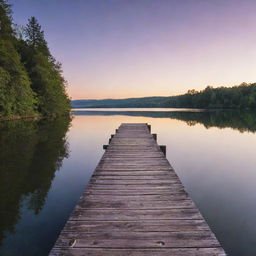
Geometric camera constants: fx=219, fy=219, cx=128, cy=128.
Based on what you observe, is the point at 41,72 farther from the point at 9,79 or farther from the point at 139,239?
the point at 139,239

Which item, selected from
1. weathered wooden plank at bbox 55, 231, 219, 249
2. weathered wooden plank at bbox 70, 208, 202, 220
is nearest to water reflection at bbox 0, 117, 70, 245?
weathered wooden plank at bbox 70, 208, 202, 220

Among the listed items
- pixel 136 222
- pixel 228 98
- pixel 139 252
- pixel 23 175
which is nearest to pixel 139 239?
pixel 139 252

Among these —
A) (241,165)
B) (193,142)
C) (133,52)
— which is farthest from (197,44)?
(241,165)

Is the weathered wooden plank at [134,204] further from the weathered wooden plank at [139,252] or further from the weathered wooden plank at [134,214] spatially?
the weathered wooden plank at [139,252]

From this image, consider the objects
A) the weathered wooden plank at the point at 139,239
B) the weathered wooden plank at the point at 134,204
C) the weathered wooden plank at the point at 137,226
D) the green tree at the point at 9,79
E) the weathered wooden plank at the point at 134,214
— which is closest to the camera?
the weathered wooden plank at the point at 139,239

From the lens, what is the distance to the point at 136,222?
10.6ft

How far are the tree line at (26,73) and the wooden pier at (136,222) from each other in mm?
24323

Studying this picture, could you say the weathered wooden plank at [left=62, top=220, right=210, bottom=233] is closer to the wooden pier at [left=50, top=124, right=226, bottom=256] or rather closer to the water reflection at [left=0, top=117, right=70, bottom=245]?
the wooden pier at [left=50, top=124, right=226, bottom=256]

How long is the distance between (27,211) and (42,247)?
5.29 feet

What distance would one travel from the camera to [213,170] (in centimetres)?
986

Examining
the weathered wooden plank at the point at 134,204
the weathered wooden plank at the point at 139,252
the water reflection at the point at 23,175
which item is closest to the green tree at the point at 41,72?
the water reflection at the point at 23,175

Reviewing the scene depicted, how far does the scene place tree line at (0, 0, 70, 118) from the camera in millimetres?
26422

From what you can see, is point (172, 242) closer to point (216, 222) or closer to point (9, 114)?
point (216, 222)

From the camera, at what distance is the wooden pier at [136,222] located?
2555 millimetres
